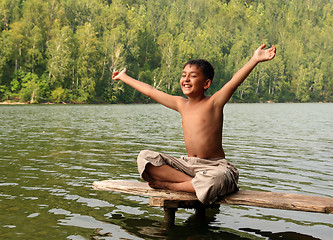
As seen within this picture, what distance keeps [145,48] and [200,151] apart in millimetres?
95753

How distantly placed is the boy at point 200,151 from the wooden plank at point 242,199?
11cm

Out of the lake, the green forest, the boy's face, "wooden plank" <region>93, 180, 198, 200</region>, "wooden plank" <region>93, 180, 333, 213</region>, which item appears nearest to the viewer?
"wooden plank" <region>93, 180, 333, 213</region>

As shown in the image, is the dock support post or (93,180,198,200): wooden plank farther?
the dock support post

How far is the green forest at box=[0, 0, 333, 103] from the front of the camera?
73.3 m

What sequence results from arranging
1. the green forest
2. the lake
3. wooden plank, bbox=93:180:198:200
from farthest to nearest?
the green forest, the lake, wooden plank, bbox=93:180:198:200

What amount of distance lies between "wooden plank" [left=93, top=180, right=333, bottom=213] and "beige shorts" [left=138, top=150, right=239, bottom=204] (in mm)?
185

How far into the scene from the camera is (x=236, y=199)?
5.46 metres

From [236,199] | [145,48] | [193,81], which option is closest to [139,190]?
[236,199]

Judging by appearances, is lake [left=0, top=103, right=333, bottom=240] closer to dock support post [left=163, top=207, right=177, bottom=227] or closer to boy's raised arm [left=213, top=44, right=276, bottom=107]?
dock support post [left=163, top=207, right=177, bottom=227]

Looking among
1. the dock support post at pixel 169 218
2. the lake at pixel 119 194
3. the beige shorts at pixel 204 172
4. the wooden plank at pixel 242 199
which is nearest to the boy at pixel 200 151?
the beige shorts at pixel 204 172

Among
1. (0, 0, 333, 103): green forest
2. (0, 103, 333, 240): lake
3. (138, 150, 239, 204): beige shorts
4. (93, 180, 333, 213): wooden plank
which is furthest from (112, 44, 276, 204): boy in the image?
(0, 0, 333, 103): green forest

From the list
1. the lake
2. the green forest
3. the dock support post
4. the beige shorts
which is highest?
the green forest

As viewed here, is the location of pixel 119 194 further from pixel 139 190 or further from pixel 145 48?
pixel 145 48

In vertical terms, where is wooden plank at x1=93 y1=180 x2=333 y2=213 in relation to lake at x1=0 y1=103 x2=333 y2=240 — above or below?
above
